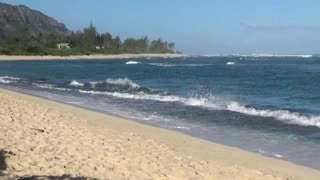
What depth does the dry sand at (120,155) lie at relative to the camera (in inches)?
346

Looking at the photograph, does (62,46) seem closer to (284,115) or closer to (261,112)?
(261,112)

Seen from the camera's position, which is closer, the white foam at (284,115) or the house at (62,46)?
the white foam at (284,115)

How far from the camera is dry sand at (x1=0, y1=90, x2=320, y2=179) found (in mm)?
8781

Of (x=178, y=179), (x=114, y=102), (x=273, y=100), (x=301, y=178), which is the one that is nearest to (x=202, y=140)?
(x=301, y=178)

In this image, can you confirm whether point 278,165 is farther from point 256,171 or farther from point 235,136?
point 235,136

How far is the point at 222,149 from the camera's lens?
12547mm

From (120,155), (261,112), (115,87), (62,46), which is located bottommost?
(62,46)

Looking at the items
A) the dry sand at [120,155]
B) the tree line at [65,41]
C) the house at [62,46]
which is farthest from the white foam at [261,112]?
the house at [62,46]

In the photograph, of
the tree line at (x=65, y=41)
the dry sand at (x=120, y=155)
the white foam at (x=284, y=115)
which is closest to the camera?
the dry sand at (x=120, y=155)

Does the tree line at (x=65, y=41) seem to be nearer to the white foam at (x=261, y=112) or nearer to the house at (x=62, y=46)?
the house at (x=62, y=46)

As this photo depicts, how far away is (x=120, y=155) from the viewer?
10.3 metres

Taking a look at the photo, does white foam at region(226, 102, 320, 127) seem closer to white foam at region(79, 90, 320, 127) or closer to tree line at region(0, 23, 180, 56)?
white foam at region(79, 90, 320, 127)

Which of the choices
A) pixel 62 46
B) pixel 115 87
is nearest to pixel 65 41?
pixel 62 46

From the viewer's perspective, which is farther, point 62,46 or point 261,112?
point 62,46
